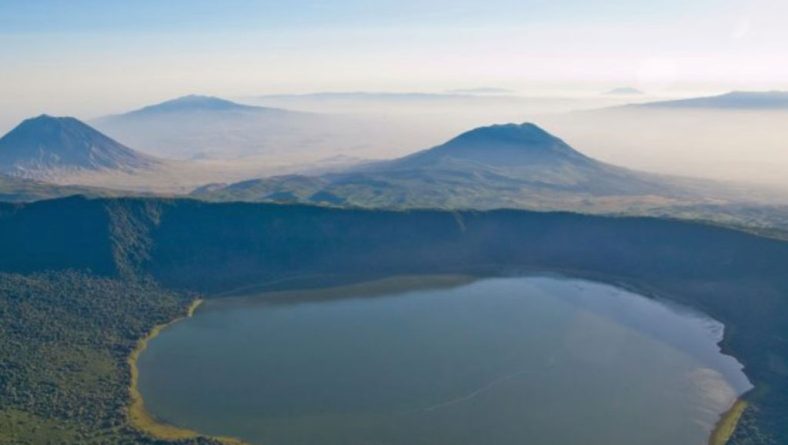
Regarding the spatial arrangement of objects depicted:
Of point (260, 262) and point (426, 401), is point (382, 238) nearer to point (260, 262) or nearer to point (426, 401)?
point (260, 262)

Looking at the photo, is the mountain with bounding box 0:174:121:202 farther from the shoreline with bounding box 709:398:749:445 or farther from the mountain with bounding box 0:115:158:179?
the shoreline with bounding box 709:398:749:445

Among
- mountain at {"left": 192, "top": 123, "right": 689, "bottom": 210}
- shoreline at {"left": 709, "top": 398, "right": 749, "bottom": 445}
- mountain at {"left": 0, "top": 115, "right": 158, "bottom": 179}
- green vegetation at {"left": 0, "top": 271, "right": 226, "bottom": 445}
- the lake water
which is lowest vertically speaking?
shoreline at {"left": 709, "top": 398, "right": 749, "bottom": 445}

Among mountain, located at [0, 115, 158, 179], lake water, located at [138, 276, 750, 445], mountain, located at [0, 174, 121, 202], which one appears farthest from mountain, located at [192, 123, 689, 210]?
mountain, located at [0, 115, 158, 179]

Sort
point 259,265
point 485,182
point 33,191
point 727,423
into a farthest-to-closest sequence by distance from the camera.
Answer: point 485,182
point 33,191
point 259,265
point 727,423

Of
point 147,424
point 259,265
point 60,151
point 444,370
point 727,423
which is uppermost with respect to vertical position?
point 60,151

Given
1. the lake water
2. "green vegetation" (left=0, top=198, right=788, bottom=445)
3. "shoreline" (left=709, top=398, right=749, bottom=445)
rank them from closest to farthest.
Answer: "shoreline" (left=709, top=398, right=749, bottom=445) < the lake water < "green vegetation" (left=0, top=198, right=788, bottom=445)

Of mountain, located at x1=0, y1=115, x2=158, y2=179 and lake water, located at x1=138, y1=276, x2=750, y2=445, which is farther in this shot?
mountain, located at x1=0, y1=115, x2=158, y2=179

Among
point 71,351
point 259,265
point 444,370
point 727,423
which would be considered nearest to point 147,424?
point 71,351

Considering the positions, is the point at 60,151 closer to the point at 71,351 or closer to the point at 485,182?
the point at 485,182
